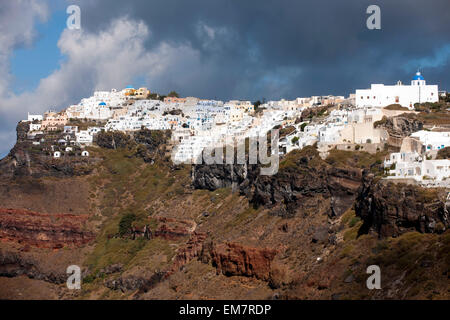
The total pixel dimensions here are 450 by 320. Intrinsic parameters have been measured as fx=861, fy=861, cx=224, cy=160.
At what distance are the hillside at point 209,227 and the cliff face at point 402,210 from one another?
0.35 ft

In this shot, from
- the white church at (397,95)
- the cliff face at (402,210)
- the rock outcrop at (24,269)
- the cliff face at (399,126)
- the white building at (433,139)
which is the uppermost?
the white church at (397,95)

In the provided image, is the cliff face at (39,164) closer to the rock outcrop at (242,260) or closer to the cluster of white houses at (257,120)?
the cluster of white houses at (257,120)

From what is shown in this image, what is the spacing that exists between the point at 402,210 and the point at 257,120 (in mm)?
68588

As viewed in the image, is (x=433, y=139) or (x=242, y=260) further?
(x=242, y=260)

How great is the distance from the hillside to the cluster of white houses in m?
3.12

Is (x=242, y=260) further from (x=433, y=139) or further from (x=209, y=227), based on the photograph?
(x=433, y=139)

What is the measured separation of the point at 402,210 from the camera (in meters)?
72.4

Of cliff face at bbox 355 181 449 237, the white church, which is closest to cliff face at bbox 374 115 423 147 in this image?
the white church

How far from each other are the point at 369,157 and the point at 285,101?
60.2 metres

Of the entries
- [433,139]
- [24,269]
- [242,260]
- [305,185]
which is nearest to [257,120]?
[24,269]

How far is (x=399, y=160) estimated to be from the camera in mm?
81125

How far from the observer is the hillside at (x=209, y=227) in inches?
2822

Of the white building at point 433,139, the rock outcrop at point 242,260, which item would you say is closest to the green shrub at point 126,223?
the rock outcrop at point 242,260

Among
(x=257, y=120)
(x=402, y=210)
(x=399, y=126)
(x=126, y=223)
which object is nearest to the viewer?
(x=402, y=210)
